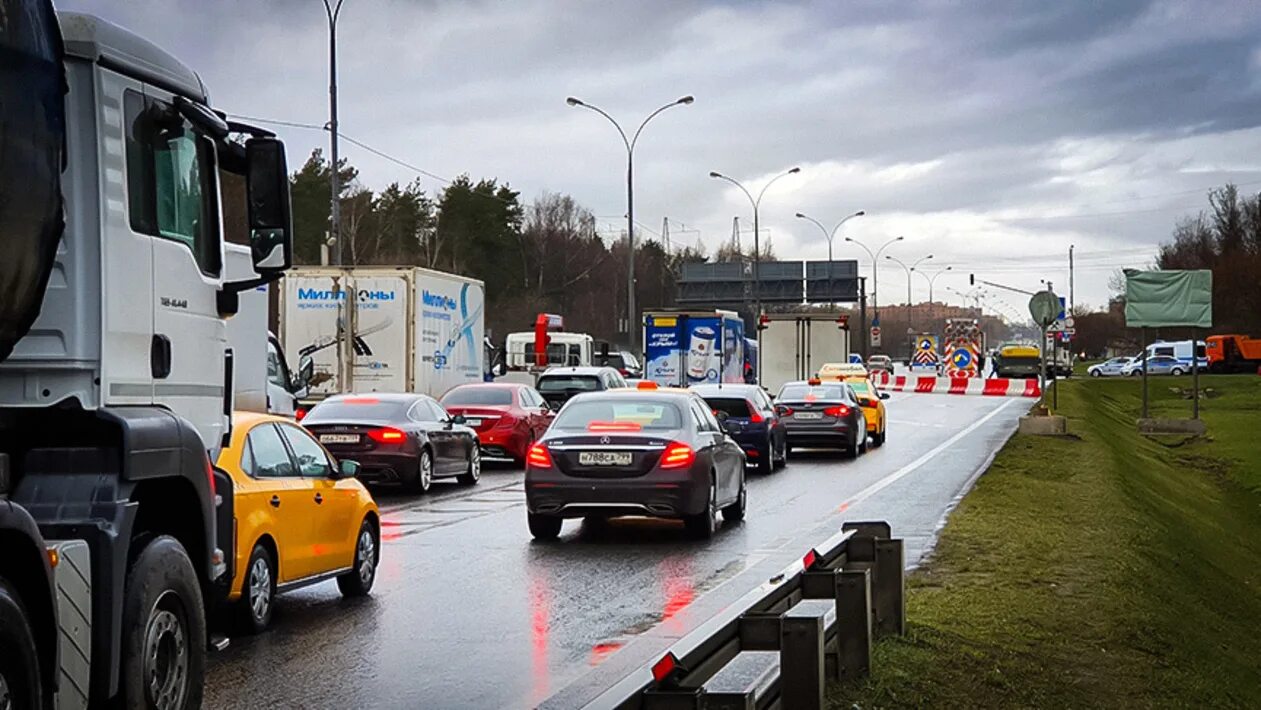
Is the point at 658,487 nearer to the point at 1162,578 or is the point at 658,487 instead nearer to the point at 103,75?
the point at 1162,578

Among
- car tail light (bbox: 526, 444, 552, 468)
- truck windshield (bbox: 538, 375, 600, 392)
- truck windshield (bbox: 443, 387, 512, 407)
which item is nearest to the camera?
car tail light (bbox: 526, 444, 552, 468)

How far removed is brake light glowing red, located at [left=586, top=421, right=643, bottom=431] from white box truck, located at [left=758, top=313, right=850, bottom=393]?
118ft

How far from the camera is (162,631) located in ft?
22.8

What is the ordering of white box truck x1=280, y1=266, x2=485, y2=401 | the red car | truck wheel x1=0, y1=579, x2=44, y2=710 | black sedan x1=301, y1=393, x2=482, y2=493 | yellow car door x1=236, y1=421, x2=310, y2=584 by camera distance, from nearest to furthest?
1. truck wheel x1=0, y1=579, x2=44, y2=710
2. yellow car door x1=236, y1=421, x2=310, y2=584
3. black sedan x1=301, y1=393, x2=482, y2=493
4. the red car
5. white box truck x1=280, y1=266, x2=485, y2=401

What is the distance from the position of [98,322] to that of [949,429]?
36206 millimetres

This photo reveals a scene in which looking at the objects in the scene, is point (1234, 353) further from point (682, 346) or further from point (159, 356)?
point (159, 356)

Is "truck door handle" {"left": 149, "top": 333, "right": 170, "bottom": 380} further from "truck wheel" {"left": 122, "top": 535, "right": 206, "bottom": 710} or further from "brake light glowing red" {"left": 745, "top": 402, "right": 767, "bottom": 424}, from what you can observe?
"brake light glowing red" {"left": 745, "top": 402, "right": 767, "bottom": 424}

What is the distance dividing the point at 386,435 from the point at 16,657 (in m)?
16.3

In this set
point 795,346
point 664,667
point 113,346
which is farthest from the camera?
point 795,346

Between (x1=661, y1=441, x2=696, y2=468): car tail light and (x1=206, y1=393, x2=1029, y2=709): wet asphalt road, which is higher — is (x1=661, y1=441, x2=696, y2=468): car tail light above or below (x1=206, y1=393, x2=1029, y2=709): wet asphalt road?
above

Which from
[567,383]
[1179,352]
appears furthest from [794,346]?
[1179,352]

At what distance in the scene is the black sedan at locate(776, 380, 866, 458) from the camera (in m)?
31.2

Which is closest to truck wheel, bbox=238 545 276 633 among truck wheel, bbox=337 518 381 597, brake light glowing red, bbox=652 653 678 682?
truck wheel, bbox=337 518 381 597

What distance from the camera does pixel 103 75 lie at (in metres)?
7.00
